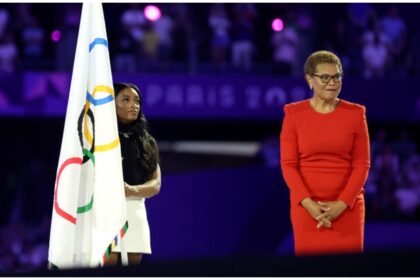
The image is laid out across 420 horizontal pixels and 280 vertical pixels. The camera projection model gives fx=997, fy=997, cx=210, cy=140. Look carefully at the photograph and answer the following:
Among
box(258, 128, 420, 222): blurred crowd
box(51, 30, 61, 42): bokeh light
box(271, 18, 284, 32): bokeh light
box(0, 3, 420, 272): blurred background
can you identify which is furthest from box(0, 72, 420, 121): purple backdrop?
box(271, 18, 284, 32): bokeh light

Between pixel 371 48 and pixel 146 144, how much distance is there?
7.74m

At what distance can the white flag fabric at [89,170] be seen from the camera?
4.52m

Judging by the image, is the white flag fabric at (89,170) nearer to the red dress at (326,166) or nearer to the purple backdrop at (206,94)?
the red dress at (326,166)

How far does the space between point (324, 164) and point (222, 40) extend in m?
8.17

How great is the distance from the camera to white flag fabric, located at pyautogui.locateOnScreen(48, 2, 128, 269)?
14.8 feet

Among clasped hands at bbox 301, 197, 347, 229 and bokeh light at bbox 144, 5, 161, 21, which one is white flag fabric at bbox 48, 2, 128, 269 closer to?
clasped hands at bbox 301, 197, 347, 229

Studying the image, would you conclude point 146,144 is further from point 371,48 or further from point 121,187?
point 371,48

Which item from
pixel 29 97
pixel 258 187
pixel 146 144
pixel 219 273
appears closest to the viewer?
pixel 219 273

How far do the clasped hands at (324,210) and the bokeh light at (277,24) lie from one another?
8478 mm

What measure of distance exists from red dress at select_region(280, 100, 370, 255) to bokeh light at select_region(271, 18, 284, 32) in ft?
27.5

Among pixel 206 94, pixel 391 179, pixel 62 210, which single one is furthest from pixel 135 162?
pixel 206 94

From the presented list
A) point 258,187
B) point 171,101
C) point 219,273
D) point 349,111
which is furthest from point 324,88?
point 171,101

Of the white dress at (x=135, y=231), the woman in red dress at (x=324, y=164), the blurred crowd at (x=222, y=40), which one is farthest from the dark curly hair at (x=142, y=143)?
the blurred crowd at (x=222, y=40)

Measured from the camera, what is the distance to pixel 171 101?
12094 millimetres
